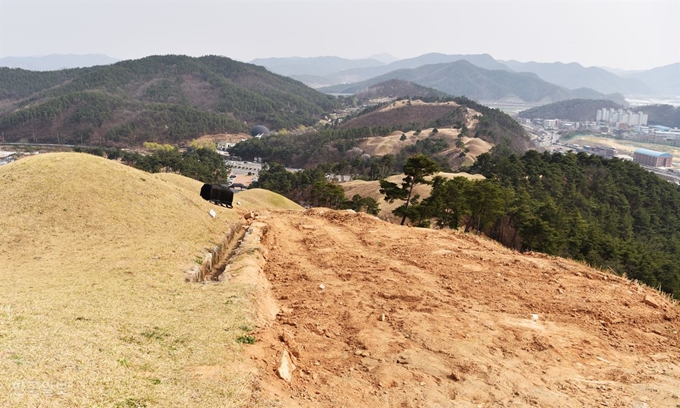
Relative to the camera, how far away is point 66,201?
18406mm

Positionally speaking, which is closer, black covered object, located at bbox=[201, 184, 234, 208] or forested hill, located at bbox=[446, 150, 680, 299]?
black covered object, located at bbox=[201, 184, 234, 208]

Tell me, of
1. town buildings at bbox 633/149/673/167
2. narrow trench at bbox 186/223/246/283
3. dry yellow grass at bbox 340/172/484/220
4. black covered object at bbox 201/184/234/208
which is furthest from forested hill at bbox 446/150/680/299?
town buildings at bbox 633/149/673/167

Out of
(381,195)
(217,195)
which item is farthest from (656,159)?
(217,195)

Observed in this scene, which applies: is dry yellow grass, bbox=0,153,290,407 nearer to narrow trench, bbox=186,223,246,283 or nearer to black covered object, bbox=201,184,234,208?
narrow trench, bbox=186,223,246,283

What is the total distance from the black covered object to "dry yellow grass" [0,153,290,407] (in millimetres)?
2871

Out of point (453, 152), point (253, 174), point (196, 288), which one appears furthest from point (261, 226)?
point (453, 152)

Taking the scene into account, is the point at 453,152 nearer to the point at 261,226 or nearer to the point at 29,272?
the point at 261,226

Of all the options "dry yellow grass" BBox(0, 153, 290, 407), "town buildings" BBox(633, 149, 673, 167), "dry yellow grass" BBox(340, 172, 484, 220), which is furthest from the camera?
"town buildings" BBox(633, 149, 673, 167)

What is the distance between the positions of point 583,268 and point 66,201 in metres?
22.1

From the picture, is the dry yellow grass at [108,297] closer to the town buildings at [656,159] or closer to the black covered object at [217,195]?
the black covered object at [217,195]

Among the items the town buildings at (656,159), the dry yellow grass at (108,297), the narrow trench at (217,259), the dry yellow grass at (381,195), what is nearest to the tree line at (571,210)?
the dry yellow grass at (381,195)

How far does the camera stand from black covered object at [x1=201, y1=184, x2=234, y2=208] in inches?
1031

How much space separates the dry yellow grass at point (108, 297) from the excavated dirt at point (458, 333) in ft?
4.33

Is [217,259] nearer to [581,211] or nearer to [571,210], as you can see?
[571,210]
